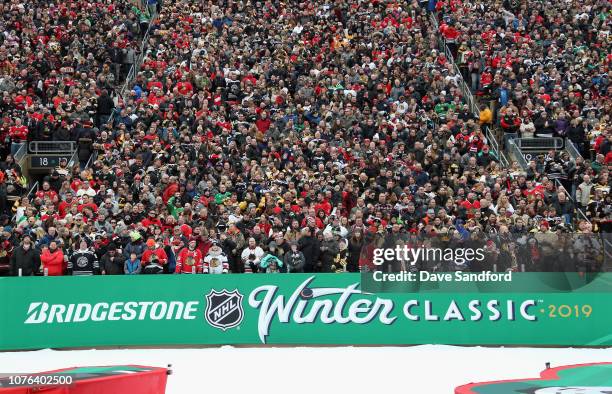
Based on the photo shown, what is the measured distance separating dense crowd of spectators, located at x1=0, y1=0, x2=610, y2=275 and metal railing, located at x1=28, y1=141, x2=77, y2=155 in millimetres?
372

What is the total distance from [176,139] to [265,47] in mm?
6152

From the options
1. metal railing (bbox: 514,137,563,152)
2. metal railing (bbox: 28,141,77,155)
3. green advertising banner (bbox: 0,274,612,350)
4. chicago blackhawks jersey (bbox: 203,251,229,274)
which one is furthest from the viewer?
metal railing (bbox: 514,137,563,152)

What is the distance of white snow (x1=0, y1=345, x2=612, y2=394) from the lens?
16234 mm

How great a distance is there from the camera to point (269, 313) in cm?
2008

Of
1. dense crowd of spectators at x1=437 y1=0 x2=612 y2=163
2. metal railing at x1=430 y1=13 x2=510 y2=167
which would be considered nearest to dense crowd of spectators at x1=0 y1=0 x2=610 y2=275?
metal railing at x1=430 y1=13 x2=510 y2=167

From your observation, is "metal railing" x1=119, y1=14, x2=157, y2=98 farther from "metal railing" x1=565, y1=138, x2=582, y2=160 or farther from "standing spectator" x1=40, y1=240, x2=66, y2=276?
"metal railing" x1=565, y1=138, x2=582, y2=160

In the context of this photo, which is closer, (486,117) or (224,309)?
(224,309)

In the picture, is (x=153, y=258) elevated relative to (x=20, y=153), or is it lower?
lower

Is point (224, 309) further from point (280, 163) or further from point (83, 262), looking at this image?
point (280, 163)

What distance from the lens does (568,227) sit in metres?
21.5

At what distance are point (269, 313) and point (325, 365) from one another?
2.41 meters

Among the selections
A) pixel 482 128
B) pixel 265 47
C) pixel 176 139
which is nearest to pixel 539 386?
pixel 176 139

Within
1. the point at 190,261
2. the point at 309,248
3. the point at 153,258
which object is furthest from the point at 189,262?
the point at 309,248

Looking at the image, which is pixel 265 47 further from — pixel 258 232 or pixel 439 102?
pixel 258 232
